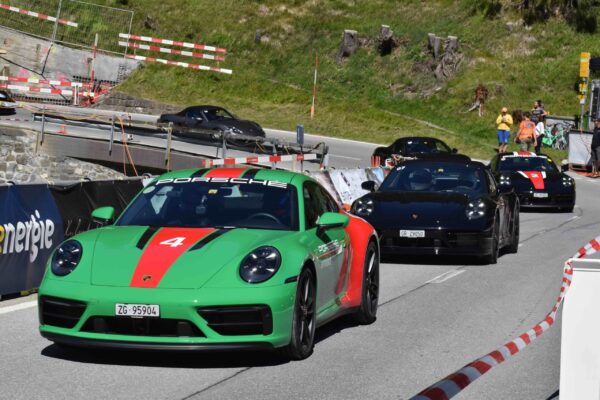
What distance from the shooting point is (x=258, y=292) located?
26.9 ft

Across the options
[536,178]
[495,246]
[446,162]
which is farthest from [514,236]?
[536,178]

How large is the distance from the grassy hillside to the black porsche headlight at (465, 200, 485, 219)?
27.0 metres

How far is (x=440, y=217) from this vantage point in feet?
51.6

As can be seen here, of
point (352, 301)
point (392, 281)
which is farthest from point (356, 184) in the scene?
point (352, 301)

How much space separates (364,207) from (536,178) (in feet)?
37.5

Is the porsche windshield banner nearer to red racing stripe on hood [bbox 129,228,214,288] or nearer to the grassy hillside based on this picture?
red racing stripe on hood [bbox 129,228,214,288]

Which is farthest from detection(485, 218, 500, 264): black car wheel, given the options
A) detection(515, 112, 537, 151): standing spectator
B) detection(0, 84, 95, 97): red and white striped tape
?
Answer: detection(0, 84, 95, 97): red and white striped tape

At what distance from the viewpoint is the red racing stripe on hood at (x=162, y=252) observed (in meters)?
8.27

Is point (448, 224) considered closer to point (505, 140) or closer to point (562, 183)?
point (562, 183)

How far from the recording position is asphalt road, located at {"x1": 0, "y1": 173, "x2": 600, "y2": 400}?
770 centimetres

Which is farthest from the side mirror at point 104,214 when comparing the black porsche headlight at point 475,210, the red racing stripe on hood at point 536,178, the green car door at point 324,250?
the red racing stripe on hood at point 536,178

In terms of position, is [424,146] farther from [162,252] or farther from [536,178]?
[162,252]

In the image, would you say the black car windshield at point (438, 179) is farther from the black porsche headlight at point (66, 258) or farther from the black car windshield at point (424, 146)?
the black car windshield at point (424, 146)

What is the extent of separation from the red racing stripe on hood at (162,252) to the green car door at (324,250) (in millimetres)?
813
